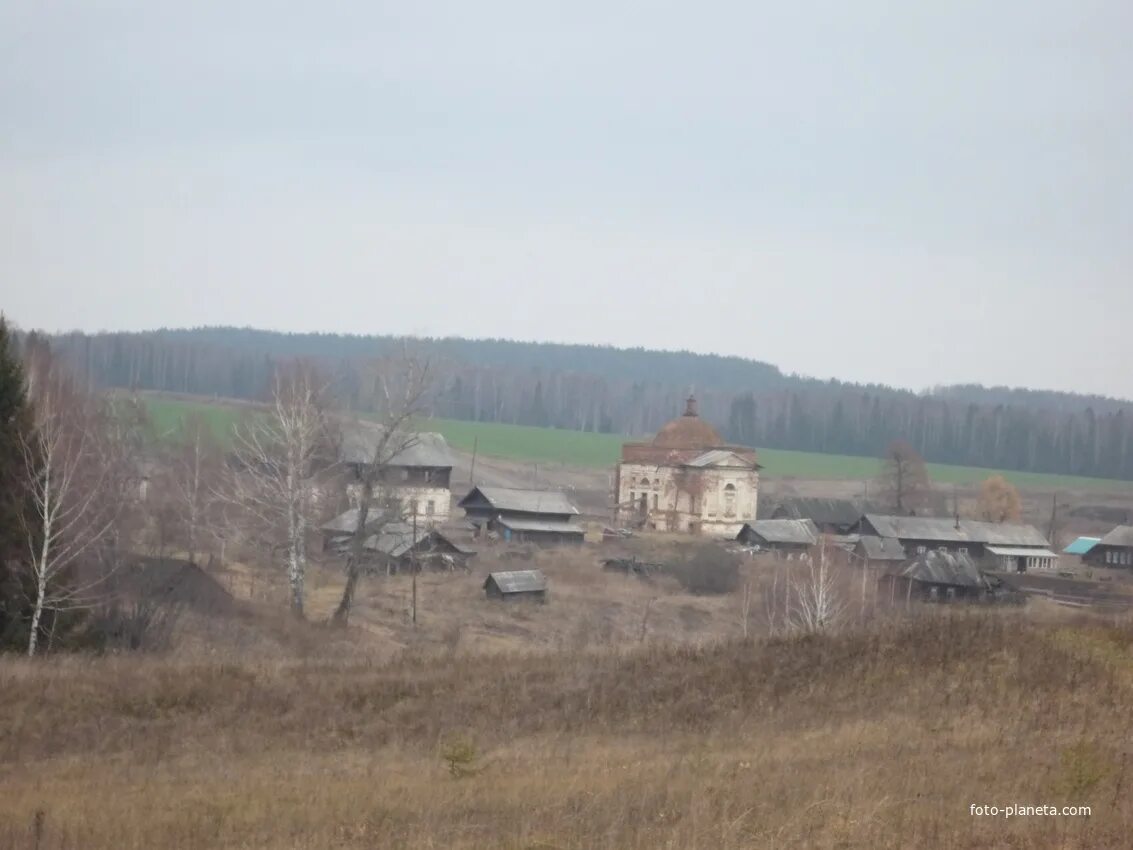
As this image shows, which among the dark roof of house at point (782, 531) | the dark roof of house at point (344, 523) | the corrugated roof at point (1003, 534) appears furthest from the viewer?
the corrugated roof at point (1003, 534)

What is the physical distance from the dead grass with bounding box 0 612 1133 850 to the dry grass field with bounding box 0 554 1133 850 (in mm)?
39

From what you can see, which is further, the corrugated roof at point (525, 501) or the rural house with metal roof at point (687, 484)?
the rural house with metal roof at point (687, 484)

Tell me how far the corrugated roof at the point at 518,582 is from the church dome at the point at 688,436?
28.0m

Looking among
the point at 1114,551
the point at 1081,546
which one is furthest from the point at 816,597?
the point at 1081,546

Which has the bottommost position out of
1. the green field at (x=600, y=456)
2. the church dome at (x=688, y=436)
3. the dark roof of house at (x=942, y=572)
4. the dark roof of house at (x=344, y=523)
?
the dark roof of house at (x=942, y=572)

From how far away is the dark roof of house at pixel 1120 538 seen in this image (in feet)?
205

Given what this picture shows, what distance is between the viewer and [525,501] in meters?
60.7

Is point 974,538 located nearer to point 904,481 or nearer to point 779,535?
point 779,535

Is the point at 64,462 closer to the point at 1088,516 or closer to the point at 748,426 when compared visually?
the point at 1088,516

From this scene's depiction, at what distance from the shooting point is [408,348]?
31062mm

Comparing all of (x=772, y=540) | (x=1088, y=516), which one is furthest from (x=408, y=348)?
(x=1088, y=516)

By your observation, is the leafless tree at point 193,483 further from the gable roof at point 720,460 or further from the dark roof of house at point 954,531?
the dark roof of house at point 954,531

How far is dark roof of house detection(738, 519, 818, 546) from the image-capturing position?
60750 millimetres

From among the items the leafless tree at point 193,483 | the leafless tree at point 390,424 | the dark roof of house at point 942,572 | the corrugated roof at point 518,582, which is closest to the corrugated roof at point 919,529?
the dark roof of house at point 942,572
